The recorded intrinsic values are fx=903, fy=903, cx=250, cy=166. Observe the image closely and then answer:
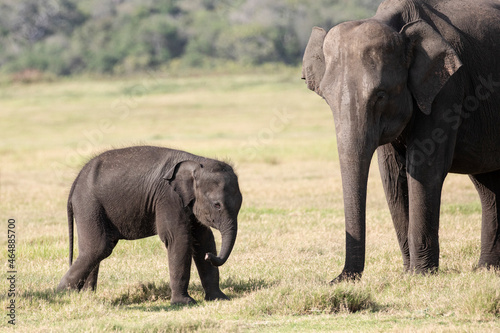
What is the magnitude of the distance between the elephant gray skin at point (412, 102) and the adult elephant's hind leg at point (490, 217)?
48cm

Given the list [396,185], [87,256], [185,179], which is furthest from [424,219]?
[87,256]

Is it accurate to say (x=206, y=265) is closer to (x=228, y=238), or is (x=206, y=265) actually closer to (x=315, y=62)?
(x=228, y=238)

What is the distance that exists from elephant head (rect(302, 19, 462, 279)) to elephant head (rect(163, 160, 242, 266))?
3.50 ft

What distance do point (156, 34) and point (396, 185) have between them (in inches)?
2862

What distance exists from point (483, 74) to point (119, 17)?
84423 mm

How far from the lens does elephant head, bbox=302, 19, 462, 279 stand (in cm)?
821

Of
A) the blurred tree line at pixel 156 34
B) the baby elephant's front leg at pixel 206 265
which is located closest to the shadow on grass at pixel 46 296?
the baby elephant's front leg at pixel 206 265

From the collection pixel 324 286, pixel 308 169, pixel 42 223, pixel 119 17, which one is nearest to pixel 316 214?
pixel 42 223

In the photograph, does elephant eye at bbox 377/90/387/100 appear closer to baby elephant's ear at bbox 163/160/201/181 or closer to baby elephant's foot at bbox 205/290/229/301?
baby elephant's ear at bbox 163/160/201/181

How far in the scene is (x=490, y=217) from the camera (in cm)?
1048

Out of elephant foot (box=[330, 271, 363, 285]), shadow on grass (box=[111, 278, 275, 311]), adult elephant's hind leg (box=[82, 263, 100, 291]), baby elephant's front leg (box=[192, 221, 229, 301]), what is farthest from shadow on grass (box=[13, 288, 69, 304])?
elephant foot (box=[330, 271, 363, 285])

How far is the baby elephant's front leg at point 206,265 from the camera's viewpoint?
8883 millimetres

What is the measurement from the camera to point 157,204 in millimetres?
8820

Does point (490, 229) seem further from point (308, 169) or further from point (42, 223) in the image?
point (308, 169)
